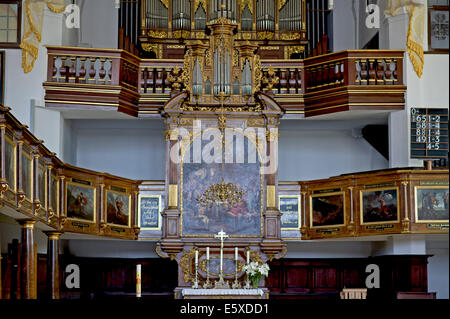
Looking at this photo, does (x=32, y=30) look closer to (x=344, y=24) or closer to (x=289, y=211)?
(x=289, y=211)

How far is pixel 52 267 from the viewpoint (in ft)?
65.3

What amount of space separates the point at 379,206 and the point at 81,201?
7.15 metres

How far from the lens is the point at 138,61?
23.3 m

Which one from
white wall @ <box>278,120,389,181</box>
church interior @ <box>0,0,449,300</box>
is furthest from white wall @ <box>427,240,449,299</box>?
white wall @ <box>278,120,389,181</box>

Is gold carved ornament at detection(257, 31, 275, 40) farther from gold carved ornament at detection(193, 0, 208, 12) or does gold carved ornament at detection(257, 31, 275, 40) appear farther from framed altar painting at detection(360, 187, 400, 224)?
framed altar painting at detection(360, 187, 400, 224)

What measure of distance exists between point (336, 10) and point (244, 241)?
837 centimetres

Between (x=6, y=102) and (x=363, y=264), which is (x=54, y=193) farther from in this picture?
(x=363, y=264)

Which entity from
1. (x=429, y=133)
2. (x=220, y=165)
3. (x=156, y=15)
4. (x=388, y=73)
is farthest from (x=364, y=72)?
(x=156, y=15)

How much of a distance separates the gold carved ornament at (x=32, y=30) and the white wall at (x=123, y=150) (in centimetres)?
360

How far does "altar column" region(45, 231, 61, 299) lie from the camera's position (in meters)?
19.8

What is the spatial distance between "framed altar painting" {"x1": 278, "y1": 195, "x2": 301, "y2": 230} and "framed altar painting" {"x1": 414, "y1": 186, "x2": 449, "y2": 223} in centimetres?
321

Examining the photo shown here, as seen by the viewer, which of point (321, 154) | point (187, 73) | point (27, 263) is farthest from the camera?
point (321, 154)
